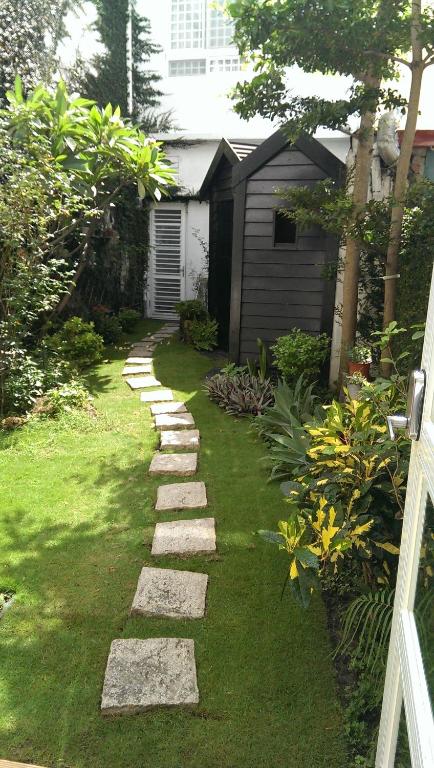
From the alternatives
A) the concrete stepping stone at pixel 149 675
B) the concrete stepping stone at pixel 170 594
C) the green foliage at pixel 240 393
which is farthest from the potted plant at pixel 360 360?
the concrete stepping stone at pixel 149 675

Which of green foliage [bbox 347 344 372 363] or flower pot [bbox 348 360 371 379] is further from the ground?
green foliage [bbox 347 344 372 363]

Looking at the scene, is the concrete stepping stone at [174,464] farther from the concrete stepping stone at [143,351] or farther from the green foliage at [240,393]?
the concrete stepping stone at [143,351]

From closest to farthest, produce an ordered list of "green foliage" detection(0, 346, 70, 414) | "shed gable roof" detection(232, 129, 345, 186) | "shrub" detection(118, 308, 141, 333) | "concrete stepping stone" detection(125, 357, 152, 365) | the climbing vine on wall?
1. "green foliage" detection(0, 346, 70, 414)
2. "shed gable roof" detection(232, 129, 345, 186)
3. "concrete stepping stone" detection(125, 357, 152, 365)
4. the climbing vine on wall
5. "shrub" detection(118, 308, 141, 333)

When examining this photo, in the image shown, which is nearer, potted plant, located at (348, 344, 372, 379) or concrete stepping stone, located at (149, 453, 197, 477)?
concrete stepping stone, located at (149, 453, 197, 477)

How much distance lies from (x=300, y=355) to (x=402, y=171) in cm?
218

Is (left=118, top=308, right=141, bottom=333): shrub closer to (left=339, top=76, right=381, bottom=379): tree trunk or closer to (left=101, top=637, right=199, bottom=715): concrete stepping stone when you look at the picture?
(left=339, top=76, right=381, bottom=379): tree trunk

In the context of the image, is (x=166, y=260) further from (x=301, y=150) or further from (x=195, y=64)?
(x=301, y=150)

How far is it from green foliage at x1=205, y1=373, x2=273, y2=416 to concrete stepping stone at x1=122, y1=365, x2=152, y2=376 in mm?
1223

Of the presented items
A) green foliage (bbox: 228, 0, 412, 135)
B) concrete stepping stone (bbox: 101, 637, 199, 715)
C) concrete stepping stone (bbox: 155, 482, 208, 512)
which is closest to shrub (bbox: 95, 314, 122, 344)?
green foliage (bbox: 228, 0, 412, 135)

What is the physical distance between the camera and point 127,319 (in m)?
9.94

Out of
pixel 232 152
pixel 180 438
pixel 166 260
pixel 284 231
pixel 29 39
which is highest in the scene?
pixel 29 39

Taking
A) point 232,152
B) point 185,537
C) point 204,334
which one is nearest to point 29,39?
point 232,152

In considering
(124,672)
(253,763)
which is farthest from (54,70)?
(253,763)

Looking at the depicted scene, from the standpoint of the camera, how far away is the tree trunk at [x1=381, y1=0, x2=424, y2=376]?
14.8 ft
